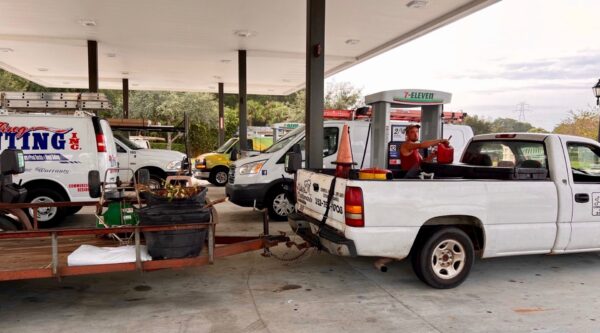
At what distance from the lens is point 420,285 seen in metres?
5.18

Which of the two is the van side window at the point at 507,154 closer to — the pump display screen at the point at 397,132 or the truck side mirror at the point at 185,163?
the pump display screen at the point at 397,132

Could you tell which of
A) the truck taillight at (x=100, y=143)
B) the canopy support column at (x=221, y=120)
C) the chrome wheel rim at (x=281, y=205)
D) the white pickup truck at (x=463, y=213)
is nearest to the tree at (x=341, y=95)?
the canopy support column at (x=221, y=120)

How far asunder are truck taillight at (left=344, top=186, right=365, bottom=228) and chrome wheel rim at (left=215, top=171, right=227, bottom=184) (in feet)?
37.3

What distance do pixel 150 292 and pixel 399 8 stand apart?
7934mm

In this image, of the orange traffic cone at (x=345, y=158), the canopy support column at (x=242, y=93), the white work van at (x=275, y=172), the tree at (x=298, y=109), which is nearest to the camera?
the orange traffic cone at (x=345, y=158)

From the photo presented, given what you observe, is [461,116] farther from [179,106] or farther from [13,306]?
[179,106]

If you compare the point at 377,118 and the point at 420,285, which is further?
the point at 377,118

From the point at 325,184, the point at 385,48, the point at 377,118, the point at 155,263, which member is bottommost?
the point at 155,263

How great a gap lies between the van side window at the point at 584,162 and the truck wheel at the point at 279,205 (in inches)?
Answer: 195

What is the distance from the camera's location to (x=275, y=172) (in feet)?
28.9

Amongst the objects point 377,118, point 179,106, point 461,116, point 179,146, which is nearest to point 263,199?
point 377,118

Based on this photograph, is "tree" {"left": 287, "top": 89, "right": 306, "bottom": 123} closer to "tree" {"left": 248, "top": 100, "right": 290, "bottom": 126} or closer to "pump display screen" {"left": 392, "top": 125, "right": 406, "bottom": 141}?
"tree" {"left": 248, "top": 100, "right": 290, "bottom": 126}

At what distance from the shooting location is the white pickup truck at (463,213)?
459cm

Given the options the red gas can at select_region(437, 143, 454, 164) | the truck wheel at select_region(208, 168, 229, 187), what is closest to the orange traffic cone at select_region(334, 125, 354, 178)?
the red gas can at select_region(437, 143, 454, 164)
